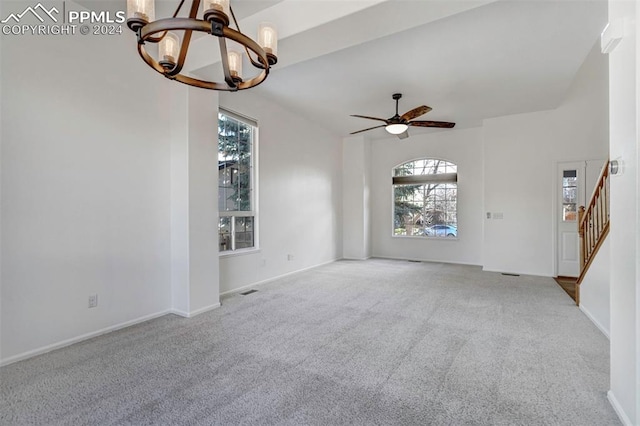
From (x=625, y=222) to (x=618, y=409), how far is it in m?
1.11

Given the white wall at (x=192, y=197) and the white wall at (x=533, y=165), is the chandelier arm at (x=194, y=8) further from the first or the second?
the white wall at (x=533, y=165)

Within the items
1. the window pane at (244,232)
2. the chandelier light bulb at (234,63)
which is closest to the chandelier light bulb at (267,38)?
the chandelier light bulb at (234,63)

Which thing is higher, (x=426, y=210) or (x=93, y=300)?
(x=426, y=210)

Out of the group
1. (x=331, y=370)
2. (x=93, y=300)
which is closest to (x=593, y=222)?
(x=331, y=370)

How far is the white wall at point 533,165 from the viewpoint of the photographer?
5395mm

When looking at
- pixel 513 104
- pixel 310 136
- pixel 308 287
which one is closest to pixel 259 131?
pixel 310 136

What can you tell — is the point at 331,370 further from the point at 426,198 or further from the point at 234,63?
the point at 426,198

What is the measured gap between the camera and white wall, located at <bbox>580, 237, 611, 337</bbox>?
3098mm

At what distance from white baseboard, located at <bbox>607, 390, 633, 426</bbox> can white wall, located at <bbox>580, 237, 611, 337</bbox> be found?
4.48ft

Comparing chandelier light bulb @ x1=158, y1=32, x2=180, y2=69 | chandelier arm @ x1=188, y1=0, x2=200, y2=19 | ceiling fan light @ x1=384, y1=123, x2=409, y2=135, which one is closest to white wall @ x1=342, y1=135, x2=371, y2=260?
ceiling fan light @ x1=384, y1=123, x2=409, y2=135

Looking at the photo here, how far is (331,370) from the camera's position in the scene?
235 cm

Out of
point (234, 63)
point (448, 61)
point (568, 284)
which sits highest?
point (448, 61)

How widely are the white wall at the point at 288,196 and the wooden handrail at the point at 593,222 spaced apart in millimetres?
4362

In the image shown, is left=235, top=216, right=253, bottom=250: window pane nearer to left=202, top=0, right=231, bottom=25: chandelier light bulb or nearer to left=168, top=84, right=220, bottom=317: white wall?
left=168, top=84, right=220, bottom=317: white wall
